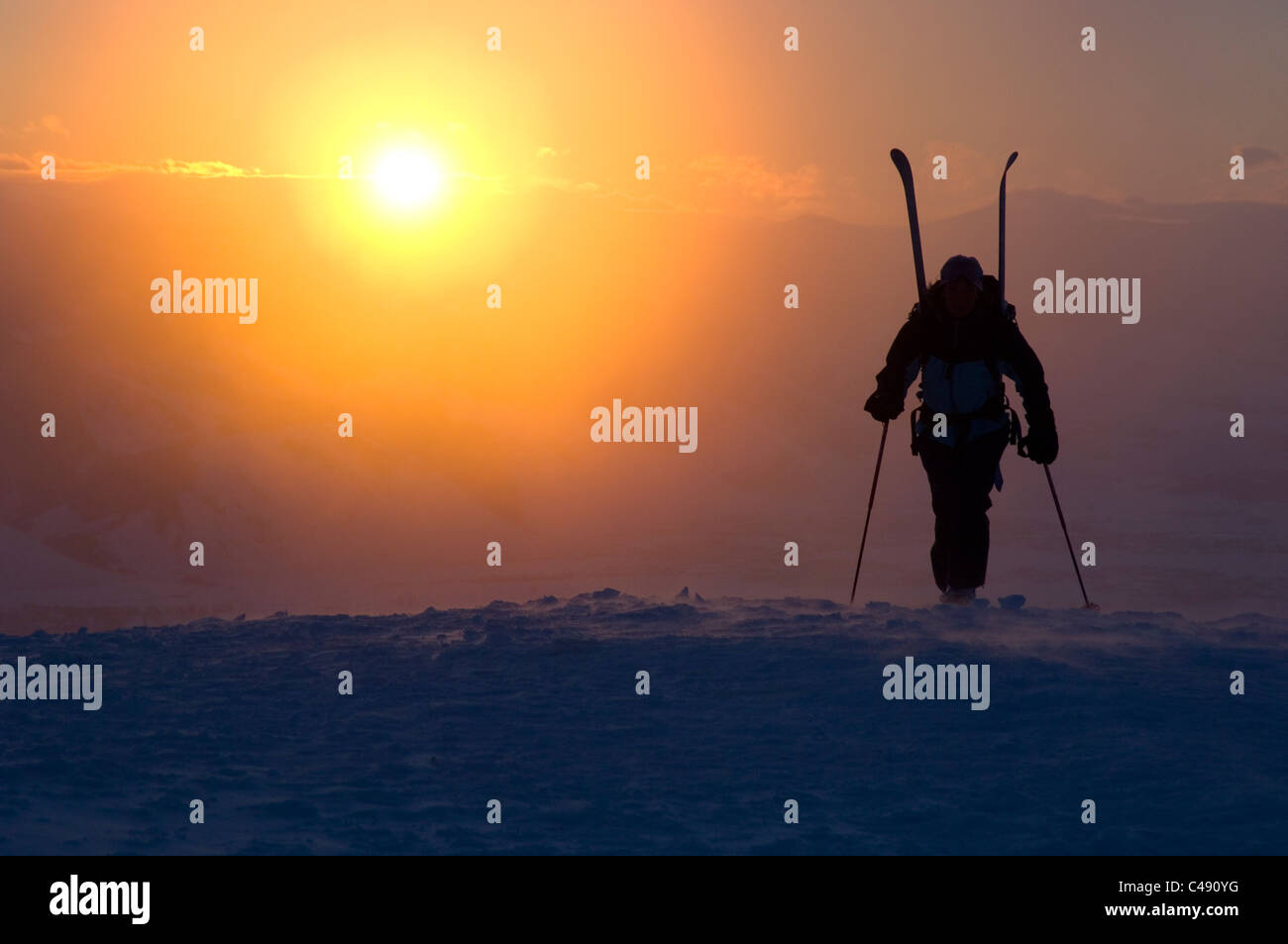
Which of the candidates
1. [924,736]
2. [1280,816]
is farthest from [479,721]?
[1280,816]

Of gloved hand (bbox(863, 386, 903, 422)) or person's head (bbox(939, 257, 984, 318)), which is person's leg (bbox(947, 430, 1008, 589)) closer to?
gloved hand (bbox(863, 386, 903, 422))

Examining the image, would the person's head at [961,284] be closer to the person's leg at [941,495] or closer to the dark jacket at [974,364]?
the dark jacket at [974,364]

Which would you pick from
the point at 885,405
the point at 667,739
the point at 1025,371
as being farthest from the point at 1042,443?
the point at 667,739

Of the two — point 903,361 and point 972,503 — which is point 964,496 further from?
point 903,361

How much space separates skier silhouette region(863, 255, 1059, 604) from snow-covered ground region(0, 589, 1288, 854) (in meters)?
0.60

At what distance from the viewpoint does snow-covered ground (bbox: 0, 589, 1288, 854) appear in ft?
20.3

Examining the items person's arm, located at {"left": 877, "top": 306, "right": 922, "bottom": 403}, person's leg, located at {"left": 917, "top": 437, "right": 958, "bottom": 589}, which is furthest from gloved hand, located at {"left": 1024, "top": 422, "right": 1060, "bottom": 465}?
person's arm, located at {"left": 877, "top": 306, "right": 922, "bottom": 403}

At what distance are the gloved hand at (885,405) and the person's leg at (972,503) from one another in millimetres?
531

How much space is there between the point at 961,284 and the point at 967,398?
779 mm

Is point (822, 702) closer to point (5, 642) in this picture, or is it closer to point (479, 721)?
point (479, 721)

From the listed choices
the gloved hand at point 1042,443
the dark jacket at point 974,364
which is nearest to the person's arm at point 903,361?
the dark jacket at point 974,364

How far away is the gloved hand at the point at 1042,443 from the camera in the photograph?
34.8 ft

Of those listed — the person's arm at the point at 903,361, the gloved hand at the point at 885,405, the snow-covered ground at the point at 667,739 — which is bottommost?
the snow-covered ground at the point at 667,739

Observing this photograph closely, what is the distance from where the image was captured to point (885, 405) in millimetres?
10758
